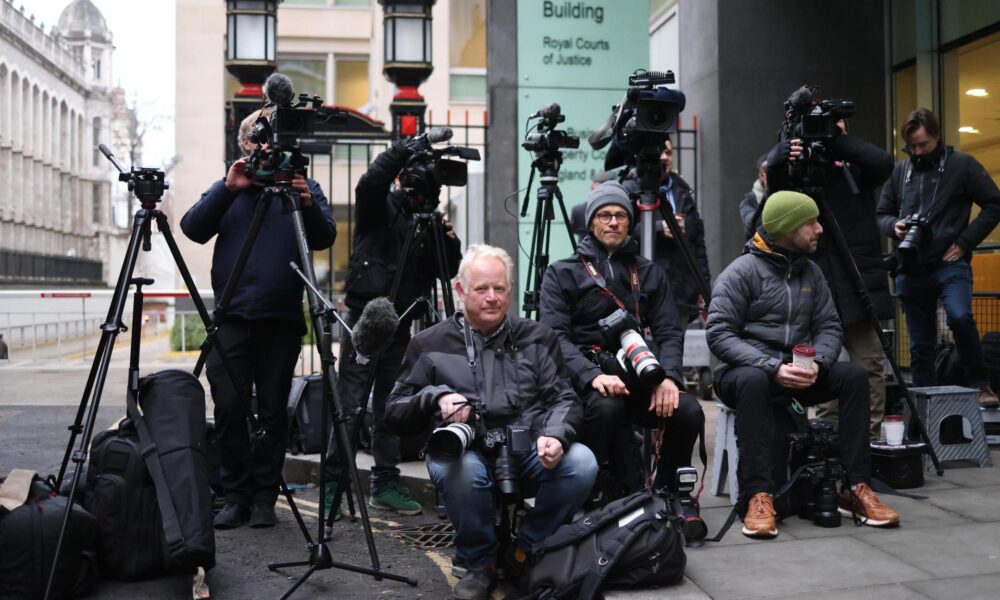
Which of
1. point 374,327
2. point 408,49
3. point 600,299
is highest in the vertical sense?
point 408,49

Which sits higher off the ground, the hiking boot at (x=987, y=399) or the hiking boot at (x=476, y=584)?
the hiking boot at (x=987, y=399)

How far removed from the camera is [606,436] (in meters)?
4.20

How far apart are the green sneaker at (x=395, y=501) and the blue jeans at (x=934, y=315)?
312cm

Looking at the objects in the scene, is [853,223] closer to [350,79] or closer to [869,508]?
[869,508]

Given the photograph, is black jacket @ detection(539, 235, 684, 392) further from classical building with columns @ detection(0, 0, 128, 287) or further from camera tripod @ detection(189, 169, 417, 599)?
classical building with columns @ detection(0, 0, 128, 287)

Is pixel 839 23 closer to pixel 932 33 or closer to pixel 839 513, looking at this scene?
pixel 932 33

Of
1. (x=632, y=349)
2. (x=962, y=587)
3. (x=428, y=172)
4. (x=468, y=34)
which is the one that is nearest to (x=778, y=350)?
(x=632, y=349)

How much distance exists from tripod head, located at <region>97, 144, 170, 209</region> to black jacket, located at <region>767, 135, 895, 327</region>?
2974mm

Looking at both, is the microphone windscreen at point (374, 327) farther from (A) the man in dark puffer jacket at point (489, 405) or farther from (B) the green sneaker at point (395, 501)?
(B) the green sneaker at point (395, 501)

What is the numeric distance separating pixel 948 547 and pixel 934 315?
8.21 feet

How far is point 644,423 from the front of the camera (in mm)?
4309

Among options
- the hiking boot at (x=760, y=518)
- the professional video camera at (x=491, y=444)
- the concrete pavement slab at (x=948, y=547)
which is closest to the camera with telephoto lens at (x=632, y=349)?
the professional video camera at (x=491, y=444)

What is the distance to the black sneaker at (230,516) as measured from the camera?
4.86m

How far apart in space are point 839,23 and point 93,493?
263 inches
